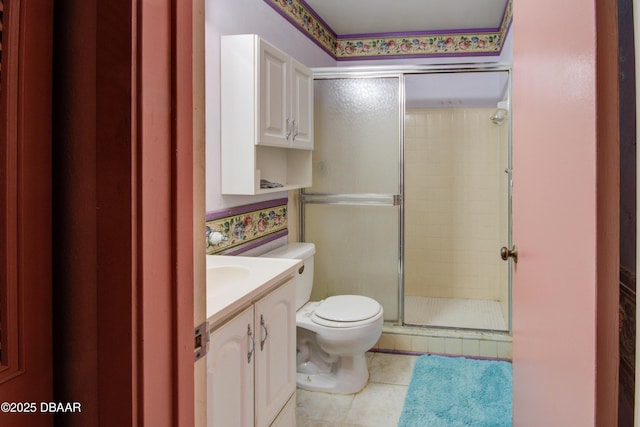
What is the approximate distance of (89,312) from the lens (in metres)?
0.68

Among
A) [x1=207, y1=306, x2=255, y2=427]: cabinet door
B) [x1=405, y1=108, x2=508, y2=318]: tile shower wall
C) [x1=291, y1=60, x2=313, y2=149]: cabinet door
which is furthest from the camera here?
[x1=405, y1=108, x2=508, y2=318]: tile shower wall

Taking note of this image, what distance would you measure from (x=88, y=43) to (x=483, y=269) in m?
3.90

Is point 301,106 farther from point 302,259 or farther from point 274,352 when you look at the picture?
point 274,352

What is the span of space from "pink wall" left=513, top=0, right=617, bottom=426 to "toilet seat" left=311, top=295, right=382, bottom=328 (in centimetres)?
114

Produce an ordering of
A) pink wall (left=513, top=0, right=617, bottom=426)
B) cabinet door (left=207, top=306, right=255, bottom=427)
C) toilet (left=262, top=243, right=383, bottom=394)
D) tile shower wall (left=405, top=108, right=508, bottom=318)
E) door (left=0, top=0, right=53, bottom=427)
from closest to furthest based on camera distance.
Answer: door (left=0, top=0, right=53, bottom=427)
pink wall (left=513, top=0, right=617, bottom=426)
cabinet door (left=207, top=306, right=255, bottom=427)
toilet (left=262, top=243, right=383, bottom=394)
tile shower wall (left=405, top=108, right=508, bottom=318)

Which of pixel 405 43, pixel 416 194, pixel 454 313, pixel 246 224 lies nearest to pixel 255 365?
pixel 246 224

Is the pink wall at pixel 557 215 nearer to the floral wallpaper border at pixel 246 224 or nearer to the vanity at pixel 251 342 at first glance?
the vanity at pixel 251 342

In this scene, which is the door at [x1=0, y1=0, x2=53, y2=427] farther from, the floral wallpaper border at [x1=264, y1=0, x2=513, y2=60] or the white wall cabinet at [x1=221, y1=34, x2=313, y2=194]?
the floral wallpaper border at [x1=264, y1=0, x2=513, y2=60]

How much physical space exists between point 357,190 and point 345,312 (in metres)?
0.96

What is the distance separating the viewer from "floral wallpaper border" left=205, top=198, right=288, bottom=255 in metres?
2.31

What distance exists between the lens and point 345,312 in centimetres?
273

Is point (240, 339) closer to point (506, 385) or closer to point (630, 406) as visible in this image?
point (630, 406)

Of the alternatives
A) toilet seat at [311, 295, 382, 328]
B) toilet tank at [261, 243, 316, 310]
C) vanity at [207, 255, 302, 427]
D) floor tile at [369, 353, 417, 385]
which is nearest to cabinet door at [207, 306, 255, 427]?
vanity at [207, 255, 302, 427]

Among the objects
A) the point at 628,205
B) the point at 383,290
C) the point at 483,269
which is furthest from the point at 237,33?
the point at 483,269
